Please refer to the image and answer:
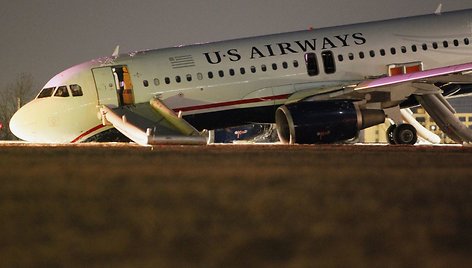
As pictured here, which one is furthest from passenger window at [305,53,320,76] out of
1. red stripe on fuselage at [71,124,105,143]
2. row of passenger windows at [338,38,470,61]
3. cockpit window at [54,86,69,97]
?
cockpit window at [54,86,69,97]

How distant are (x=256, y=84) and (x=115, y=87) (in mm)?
3512

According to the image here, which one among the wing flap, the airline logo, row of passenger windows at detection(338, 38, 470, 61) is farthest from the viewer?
row of passenger windows at detection(338, 38, 470, 61)

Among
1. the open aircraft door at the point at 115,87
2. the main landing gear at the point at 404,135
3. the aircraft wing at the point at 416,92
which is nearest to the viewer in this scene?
the aircraft wing at the point at 416,92

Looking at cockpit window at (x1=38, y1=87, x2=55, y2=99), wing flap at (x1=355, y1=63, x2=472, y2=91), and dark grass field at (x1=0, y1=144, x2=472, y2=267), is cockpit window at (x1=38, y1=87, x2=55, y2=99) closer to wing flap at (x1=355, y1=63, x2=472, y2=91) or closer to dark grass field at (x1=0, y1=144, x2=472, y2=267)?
wing flap at (x1=355, y1=63, x2=472, y2=91)

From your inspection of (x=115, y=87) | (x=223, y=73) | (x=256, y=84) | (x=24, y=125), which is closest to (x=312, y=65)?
(x=256, y=84)

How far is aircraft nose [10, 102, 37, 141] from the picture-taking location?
21109 mm

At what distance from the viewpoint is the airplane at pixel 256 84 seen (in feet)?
67.4

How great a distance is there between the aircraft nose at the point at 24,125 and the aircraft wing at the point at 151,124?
6.26 ft

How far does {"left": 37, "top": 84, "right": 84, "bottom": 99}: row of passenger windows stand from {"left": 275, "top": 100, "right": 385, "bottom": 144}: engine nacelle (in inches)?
203

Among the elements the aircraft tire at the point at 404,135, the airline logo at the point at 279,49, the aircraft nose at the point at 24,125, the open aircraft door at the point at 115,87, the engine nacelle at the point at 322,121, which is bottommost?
the aircraft tire at the point at 404,135

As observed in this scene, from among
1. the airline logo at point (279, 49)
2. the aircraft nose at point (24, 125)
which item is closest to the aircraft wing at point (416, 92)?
the airline logo at point (279, 49)

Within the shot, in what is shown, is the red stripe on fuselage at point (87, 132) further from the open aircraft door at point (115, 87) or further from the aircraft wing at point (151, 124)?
the open aircraft door at point (115, 87)

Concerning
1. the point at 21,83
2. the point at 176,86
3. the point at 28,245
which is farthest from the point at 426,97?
the point at 21,83

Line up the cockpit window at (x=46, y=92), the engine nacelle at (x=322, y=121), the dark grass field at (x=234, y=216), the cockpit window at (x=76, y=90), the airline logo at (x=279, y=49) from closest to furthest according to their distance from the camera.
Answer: the dark grass field at (x=234, y=216) → the engine nacelle at (x=322, y=121) → the cockpit window at (x=76, y=90) → the airline logo at (x=279, y=49) → the cockpit window at (x=46, y=92)
